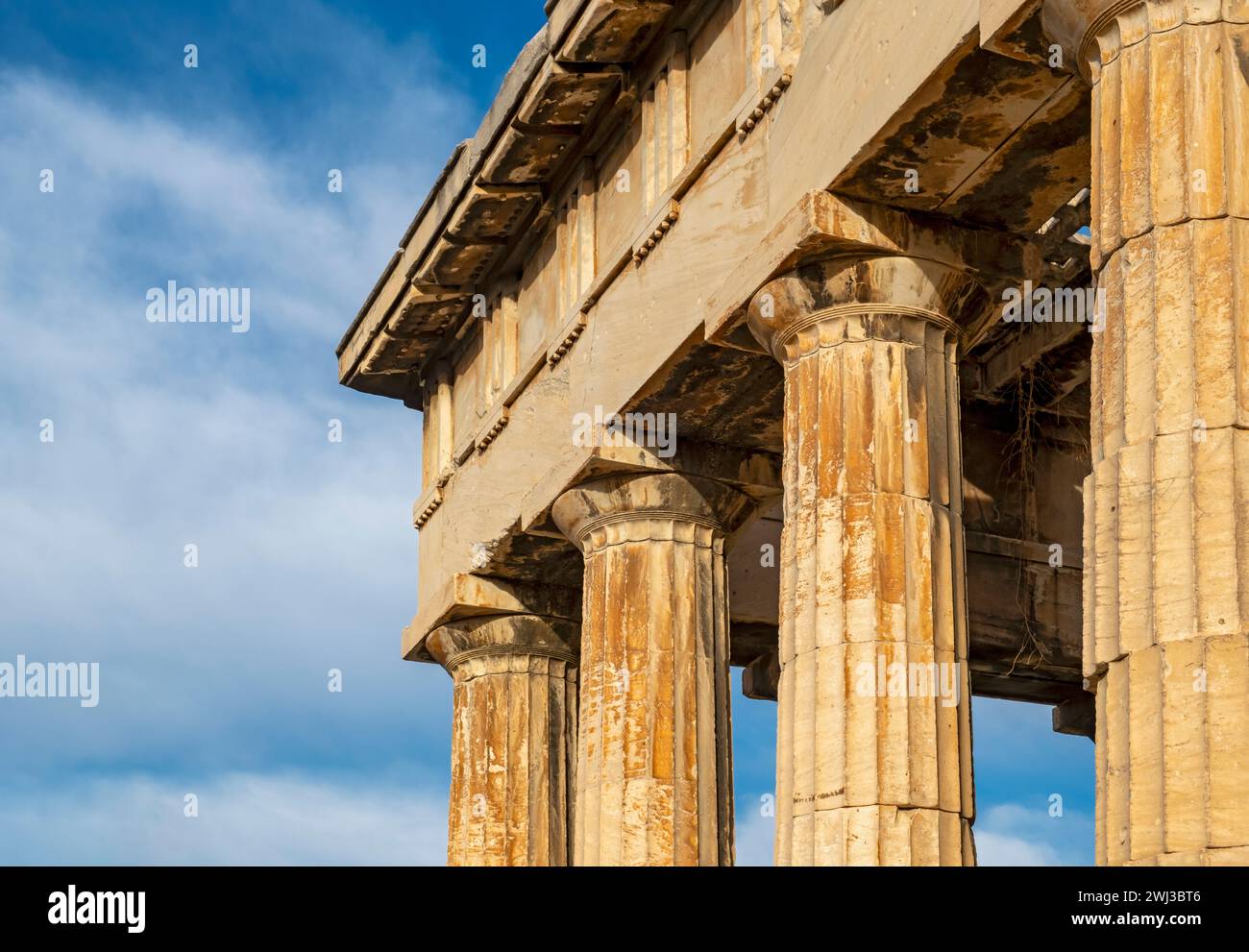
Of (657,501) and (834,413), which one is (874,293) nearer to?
(834,413)

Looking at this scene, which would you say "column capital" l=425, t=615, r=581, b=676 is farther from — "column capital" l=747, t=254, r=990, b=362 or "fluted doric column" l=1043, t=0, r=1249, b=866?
"fluted doric column" l=1043, t=0, r=1249, b=866

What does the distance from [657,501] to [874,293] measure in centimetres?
588

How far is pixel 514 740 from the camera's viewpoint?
30.3m

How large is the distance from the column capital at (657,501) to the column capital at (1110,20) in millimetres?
9891

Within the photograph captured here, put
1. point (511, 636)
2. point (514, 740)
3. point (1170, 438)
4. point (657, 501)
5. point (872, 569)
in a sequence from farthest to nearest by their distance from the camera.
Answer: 1. point (514, 740)
2. point (511, 636)
3. point (657, 501)
4. point (872, 569)
5. point (1170, 438)

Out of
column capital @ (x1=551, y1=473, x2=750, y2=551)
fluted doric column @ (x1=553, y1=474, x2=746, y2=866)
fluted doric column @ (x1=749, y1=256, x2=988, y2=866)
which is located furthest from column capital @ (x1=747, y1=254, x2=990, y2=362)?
fluted doric column @ (x1=553, y1=474, x2=746, y2=866)

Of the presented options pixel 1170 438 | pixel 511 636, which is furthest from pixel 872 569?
pixel 511 636

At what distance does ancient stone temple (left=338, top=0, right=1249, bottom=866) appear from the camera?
14.2 m

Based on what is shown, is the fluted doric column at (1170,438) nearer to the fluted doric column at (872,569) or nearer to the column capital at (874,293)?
the fluted doric column at (872,569)

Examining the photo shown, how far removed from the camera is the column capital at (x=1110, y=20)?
14758 millimetres

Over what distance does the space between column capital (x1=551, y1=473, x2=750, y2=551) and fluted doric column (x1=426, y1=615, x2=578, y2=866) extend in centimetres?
464

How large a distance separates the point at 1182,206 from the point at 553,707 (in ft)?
57.4
